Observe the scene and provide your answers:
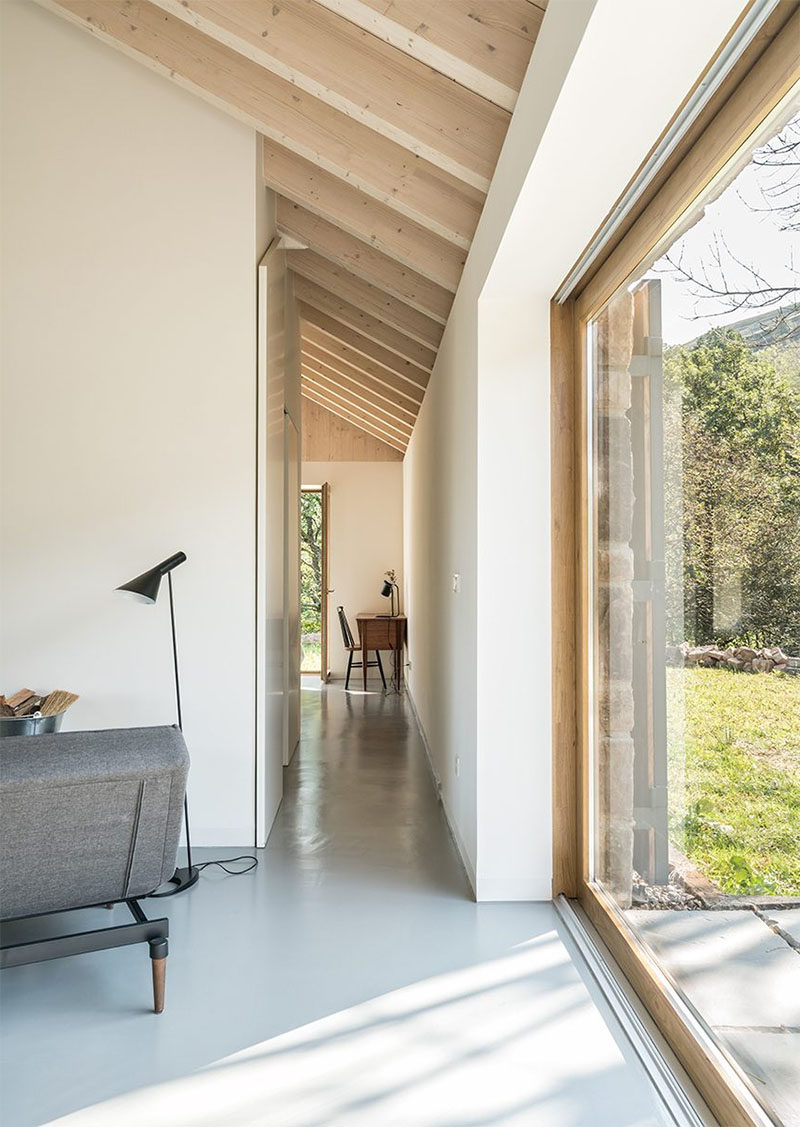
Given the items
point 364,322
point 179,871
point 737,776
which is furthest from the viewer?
point 364,322

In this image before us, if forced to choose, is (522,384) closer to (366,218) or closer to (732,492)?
(366,218)

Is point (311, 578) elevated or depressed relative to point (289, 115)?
depressed

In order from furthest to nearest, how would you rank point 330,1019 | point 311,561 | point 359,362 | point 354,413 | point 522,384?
1. point 311,561
2. point 354,413
3. point 359,362
4. point 522,384
5. point 330,1019

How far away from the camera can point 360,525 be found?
1058cm

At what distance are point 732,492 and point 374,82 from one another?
6.40 ft

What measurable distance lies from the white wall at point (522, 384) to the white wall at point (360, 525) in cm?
579

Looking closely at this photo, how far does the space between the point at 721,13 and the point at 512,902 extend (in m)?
2.82

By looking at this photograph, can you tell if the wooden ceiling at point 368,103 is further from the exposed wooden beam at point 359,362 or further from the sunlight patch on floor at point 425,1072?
the sunlight patch on floor at point 425,1072

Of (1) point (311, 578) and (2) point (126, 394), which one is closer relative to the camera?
(2) point (126, 394)

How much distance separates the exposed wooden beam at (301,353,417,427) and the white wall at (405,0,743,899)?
3325mm

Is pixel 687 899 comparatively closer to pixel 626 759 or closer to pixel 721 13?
pixel 626 759

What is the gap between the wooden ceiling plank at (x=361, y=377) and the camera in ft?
24.4

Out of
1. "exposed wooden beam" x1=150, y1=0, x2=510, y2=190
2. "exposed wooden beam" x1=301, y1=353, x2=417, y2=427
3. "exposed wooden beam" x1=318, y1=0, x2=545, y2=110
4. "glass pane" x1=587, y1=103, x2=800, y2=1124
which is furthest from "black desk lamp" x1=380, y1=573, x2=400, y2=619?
"exposed wooden beam" x1=318, y1=0, x2=545, y2=110

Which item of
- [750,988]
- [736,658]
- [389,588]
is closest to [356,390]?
[389,588]
